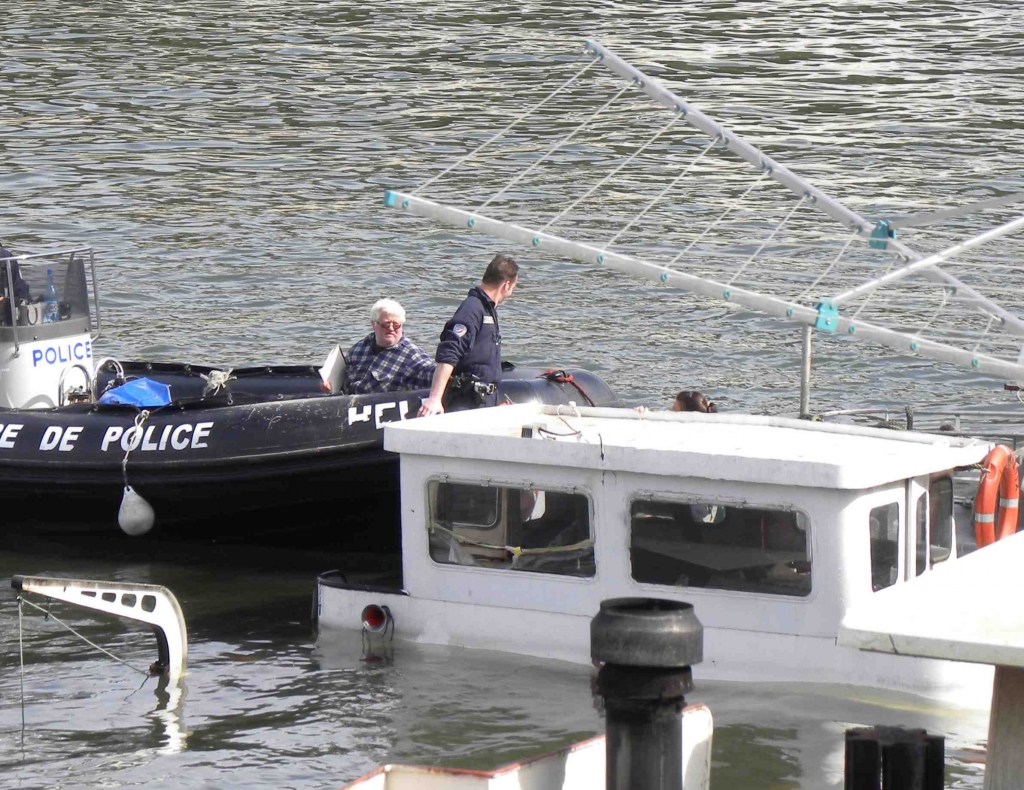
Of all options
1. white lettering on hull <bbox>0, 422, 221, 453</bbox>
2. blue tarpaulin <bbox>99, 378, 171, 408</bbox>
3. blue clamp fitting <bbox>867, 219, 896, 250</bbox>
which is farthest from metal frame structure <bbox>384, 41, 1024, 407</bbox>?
blue tarpaulin <bbox>99, 378, 171, 408</bbox>

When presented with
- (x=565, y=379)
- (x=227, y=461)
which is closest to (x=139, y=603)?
(x=227, y=461)

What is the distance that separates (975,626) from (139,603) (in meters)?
3.96

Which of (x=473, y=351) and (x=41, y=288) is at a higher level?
(x=41, y=288)

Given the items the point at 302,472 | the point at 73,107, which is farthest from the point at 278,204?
the point at 302,472

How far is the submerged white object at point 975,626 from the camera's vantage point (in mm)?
3965

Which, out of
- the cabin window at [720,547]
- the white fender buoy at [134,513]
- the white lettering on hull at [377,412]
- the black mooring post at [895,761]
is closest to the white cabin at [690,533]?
the cabin window at [720,547]

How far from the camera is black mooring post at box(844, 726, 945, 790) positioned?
4.82 m

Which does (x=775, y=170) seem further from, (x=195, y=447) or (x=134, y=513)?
(x=134, y=513)

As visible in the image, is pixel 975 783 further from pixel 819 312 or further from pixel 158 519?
pixel 158 519

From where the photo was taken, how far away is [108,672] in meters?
7.39

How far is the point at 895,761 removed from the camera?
4.83 metres

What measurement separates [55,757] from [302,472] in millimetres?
2443

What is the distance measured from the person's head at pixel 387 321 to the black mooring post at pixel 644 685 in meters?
4.21

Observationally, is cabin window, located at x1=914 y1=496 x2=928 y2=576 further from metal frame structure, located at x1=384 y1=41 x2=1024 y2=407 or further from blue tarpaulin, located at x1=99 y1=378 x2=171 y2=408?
blue tarpaulin, located at x1=99 y1=378 x2=171 y2=408
